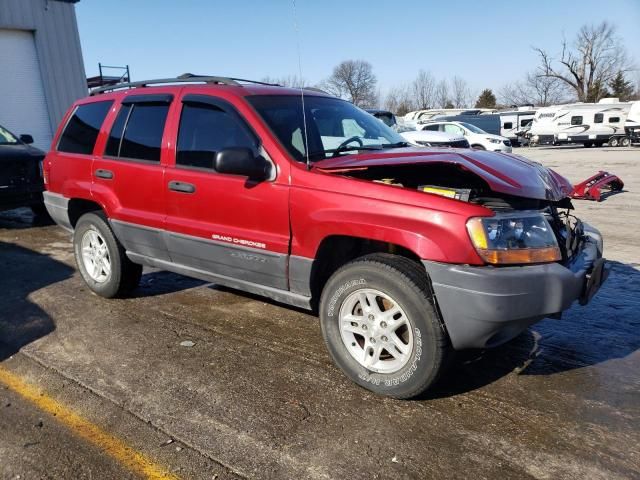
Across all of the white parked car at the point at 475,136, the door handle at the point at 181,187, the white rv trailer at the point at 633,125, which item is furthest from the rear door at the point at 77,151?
the white rv trailer at the point at 633,125

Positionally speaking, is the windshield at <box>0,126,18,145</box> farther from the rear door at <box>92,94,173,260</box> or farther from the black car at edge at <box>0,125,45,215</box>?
the rear door at <box>92,94,173,260</box>

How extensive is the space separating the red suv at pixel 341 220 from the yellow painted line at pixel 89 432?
127cm

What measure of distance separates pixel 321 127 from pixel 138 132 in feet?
5.23

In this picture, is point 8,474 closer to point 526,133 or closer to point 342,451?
point 342,451

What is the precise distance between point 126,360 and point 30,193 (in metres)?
6.18

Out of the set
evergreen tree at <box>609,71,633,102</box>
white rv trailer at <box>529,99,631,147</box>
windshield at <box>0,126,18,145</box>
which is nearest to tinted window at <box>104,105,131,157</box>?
windshield at <box>0,126,18,145</box>

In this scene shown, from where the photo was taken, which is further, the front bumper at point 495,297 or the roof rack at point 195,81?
the roof rack at point 195,81

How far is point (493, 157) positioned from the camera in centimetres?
360

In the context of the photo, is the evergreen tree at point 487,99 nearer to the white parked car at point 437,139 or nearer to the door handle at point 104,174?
the white parked car at point 437,139

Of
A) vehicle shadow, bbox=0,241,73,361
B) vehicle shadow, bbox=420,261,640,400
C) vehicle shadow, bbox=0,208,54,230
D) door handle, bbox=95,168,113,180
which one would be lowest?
vehicle shadow, bbox=420,261,640,400

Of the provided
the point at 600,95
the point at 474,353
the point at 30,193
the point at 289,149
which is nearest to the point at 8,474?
the point at 289,149

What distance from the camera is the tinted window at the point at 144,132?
14.2 ft

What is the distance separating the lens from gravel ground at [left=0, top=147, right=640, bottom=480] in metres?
2.62

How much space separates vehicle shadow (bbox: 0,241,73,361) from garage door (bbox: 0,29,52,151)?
1039 centimetres
